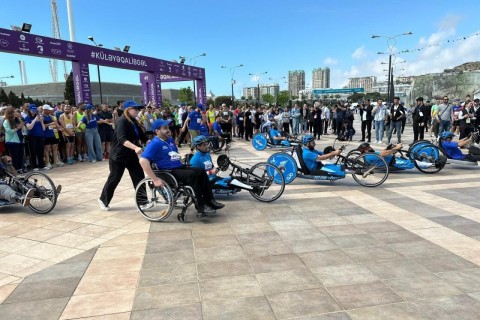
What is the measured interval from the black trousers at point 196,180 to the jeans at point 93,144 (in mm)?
7071

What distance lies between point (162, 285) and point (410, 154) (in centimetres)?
698

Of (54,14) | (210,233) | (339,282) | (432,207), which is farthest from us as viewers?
(54,14)

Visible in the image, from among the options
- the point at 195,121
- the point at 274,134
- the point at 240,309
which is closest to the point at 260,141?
the point at 274,134

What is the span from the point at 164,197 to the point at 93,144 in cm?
736

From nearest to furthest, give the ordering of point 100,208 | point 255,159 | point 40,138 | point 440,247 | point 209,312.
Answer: point 209,312 → point 440,247 → point 100,208 → point 40,138 → point 255,159

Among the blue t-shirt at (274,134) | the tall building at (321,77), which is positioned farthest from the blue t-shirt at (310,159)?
the tall building at (321,77)

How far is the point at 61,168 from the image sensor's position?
33.3ft

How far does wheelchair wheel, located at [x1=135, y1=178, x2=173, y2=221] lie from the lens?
5.03m

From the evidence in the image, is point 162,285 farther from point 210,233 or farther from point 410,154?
point 410,154

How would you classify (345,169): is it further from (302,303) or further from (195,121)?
(195,121)

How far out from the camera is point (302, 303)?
9.61 ft

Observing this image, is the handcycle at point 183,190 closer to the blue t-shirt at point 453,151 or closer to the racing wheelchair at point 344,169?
the racing wheelchair at point 344,169

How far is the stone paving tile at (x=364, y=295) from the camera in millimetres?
2906

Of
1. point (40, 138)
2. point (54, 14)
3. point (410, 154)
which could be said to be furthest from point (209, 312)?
point (54, 14)
